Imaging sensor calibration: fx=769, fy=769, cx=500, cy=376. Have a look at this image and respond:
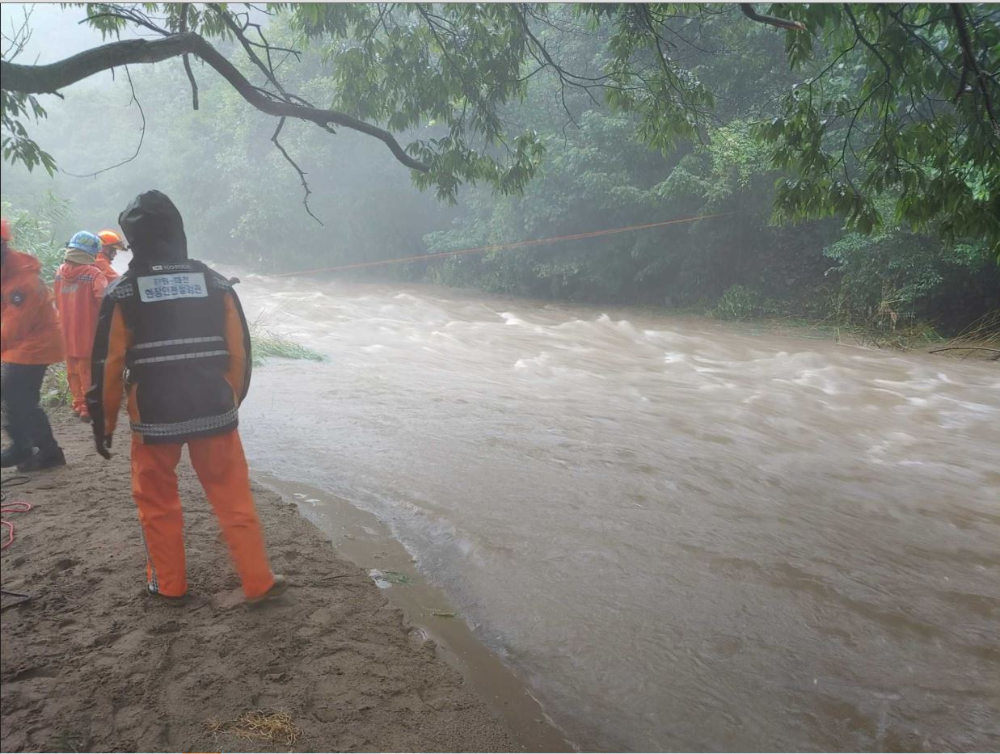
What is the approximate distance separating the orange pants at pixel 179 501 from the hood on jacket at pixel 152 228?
23.3 inches

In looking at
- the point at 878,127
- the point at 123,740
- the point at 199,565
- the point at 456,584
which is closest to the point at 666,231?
the point at 878,127

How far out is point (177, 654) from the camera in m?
2.52

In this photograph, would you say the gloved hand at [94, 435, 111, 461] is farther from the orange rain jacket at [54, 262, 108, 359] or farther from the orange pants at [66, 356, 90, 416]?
the orange rain jacket at [54, 262, 108, 359]

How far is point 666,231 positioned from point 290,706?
4.20m

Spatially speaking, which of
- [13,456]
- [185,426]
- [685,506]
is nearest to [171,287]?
[185,426]

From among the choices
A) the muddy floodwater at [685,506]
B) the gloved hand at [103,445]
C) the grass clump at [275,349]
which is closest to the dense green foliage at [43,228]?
the gloved hand at [103,445]

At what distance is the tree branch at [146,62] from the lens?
238 cm

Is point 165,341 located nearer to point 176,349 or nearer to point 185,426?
point 176,349

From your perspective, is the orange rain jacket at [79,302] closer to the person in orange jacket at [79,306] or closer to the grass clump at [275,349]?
the person in orange jacket at [79,306]

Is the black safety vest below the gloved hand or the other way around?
the other way around

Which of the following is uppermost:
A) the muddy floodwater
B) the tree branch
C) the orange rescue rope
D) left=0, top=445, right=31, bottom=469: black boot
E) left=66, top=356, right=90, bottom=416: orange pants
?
the tree branch

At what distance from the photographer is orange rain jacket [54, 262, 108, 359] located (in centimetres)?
192

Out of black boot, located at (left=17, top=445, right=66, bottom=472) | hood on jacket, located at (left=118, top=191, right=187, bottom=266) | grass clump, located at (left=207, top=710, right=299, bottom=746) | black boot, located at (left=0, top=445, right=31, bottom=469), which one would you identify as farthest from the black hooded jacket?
grass clump, located at (left=207, top=710, right=299, bottom=746)

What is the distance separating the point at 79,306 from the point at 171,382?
47cm
